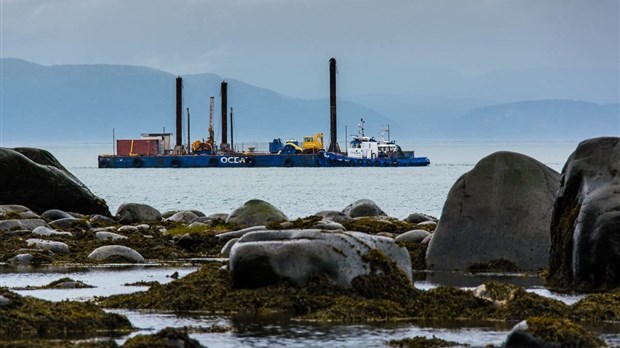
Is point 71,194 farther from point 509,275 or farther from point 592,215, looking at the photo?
point 592,215

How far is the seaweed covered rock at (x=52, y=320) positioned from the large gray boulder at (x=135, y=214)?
22.4 metres

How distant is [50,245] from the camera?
27.5 m

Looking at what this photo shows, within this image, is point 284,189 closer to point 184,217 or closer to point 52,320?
point 184,217

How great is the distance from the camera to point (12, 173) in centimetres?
3962

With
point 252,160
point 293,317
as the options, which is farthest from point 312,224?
point 252,160

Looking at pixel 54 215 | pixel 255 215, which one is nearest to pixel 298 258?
pixel 255 215

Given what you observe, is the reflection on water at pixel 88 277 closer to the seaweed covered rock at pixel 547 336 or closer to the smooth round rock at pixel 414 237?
the smooth round rock at pixel 414 237

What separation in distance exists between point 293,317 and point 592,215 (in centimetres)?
477

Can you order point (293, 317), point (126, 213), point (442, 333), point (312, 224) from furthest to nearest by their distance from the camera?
point (126, 213) < point (312, 224) < point (293, 317) < point (442, 333)

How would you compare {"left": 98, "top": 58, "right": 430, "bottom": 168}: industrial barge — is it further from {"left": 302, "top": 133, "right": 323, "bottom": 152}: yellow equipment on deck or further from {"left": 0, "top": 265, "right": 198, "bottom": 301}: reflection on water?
{"left": 0, "top": 265, "right": 198, "bottom": 301}: reflection on water

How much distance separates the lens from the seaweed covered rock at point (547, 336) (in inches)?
531

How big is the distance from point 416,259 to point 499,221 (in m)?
1.84

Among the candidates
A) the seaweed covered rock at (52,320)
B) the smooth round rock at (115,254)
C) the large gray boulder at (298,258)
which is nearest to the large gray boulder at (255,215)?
the smooth round rock at (115,254)

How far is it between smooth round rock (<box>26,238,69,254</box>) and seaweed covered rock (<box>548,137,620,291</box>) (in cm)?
1071
